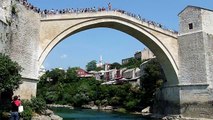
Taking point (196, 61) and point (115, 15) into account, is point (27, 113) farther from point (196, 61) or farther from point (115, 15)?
point (196, 61)

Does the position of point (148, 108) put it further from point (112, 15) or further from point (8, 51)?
point (8, 51)

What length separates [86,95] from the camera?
3700 centimetres

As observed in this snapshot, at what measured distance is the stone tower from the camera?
18.8 metres

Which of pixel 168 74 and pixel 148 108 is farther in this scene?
pixel 148 108

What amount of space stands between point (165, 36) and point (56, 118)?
9.64m

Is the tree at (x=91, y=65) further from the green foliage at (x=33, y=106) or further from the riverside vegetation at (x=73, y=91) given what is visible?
the green foliage at (x=33, y=106)

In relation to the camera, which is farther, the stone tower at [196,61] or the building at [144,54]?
the building at [144,54]

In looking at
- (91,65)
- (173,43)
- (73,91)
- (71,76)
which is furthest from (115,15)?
(91,65)

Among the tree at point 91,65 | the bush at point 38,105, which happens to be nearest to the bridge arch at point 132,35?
the bush at point 38,105

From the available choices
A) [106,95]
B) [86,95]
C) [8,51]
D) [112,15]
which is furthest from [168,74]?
Answer: [86,95]

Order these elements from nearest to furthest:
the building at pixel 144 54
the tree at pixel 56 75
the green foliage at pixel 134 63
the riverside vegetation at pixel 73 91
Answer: the riverside vegetation at pixel 73 91
the tree at pixel 56 75
the green foliage at pixel 134 63
the building at pixel 144 54

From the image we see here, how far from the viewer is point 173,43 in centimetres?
2036

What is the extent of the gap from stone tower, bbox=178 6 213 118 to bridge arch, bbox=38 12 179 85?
0.69 m

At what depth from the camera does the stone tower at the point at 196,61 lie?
18.8 m
